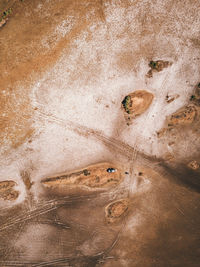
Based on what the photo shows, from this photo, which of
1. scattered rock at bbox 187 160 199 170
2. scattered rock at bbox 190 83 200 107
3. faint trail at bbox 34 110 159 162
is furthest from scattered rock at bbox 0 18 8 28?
scattered rock at bbox 187 160 199 170

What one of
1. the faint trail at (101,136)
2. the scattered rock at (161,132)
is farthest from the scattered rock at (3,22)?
the scattered rock at (161,132)

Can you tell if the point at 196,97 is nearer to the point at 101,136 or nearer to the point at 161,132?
the point at 161,132

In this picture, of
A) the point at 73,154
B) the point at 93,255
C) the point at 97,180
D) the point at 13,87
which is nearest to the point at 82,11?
the point at 13,87

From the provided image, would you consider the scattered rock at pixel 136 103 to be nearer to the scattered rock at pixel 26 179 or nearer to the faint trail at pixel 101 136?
the faint trail at pixel 101 136

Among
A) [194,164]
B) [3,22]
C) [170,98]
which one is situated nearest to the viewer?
[3,22]

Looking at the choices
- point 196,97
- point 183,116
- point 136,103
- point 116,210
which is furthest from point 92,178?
point 196,97
